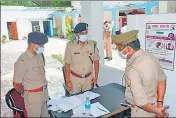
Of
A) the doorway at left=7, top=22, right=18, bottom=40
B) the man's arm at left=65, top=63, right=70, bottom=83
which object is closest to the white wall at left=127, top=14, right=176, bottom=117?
the man's arm at left=65, top=63, right=70, bottom=83

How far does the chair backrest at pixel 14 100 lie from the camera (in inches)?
87.1

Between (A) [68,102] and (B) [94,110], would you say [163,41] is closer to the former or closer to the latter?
(B) [94,110]

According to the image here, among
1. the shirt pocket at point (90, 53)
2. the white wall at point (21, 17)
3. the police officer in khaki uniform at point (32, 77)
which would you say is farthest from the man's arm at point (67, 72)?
the white wall at point (21, 17)

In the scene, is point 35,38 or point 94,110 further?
point 35,38

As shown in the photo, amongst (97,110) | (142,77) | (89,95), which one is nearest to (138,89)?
(142,77)

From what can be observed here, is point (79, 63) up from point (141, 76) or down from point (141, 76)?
down

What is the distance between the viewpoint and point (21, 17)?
688 inches

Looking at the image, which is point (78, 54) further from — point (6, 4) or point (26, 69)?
point (6, 4)

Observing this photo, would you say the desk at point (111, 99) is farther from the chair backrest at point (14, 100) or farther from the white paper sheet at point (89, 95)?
the chair backrest at point (14, 100)

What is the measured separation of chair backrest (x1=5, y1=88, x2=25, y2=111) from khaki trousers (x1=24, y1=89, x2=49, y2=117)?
2.8 inches

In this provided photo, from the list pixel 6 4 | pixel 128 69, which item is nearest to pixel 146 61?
pixel 128 69

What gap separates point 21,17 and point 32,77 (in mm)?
16528

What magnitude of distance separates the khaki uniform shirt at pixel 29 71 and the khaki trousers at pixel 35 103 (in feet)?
0.31

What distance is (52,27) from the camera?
19.7 metres
